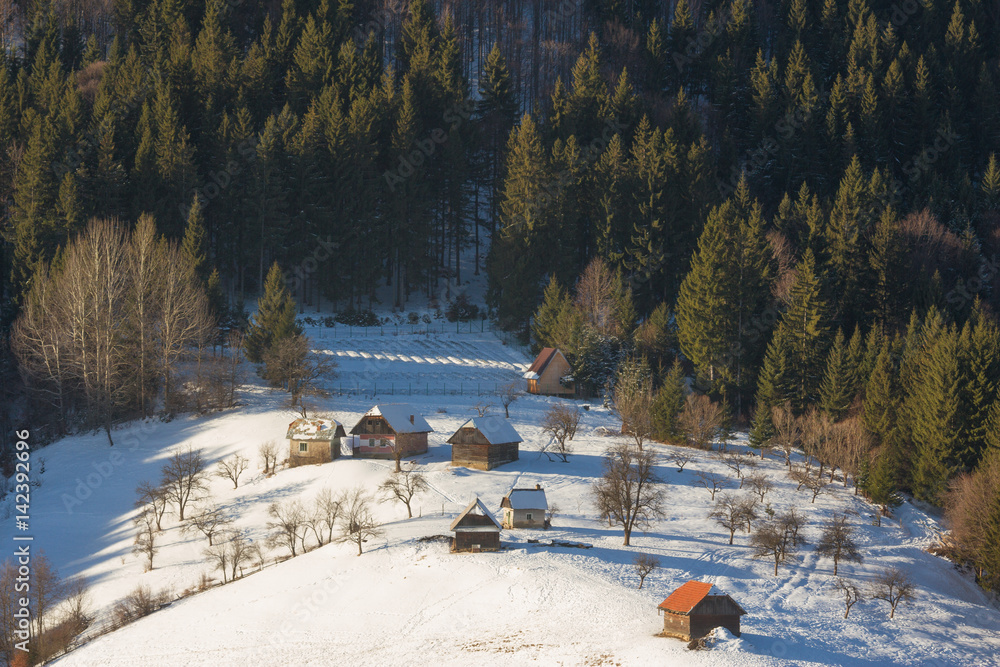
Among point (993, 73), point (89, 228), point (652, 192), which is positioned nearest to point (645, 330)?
point (652, 192)

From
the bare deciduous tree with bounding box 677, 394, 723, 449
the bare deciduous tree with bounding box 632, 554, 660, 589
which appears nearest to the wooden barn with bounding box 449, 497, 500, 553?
the bare deciduous tree with bounding box 632, 554, 660, 589

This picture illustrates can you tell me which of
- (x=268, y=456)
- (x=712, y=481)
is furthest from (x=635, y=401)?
(x=268, y=456)

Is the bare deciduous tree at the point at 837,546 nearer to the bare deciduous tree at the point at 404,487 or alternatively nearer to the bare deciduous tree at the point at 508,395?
the bare deciduous tree at the point at 404,487

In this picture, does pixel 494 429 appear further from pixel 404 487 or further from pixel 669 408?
pixel 669 408

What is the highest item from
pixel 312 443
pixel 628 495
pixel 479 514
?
pixel 312 443

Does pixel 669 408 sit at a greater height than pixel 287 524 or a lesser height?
greater

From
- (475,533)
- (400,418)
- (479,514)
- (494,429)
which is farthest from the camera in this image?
(400,418)
